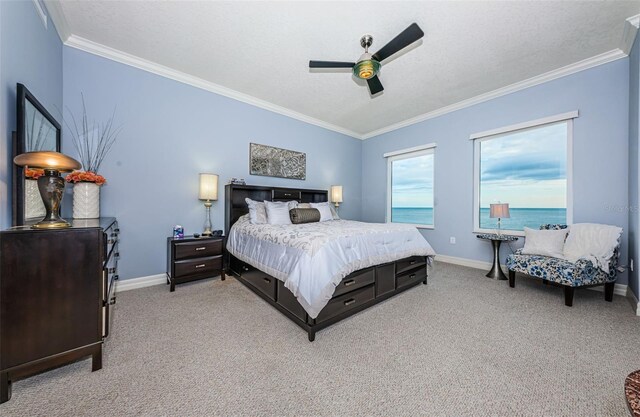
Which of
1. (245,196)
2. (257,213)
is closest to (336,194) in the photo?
(245,196)

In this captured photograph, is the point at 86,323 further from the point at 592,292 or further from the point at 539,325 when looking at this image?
the point at 592,292

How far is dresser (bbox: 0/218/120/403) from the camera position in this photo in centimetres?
125

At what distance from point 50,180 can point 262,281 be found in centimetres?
184

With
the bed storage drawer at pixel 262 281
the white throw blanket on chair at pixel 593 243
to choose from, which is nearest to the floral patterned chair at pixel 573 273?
the white throw blanket on chair at pixel 593 243

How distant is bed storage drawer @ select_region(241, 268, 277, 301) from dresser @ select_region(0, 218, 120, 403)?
128 centimetres

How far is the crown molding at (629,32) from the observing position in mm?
2291

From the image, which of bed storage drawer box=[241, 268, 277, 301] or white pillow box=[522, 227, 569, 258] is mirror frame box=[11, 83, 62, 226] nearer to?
bed storage drawer box=[241, 268, 277, 301]

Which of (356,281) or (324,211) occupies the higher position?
(324,211)

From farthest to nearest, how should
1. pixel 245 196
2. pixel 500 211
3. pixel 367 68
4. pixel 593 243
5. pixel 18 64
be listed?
pixel 245 196 → pixel 500 211 → pixel 593 243 → pixel 367 68 → pixel 18 64

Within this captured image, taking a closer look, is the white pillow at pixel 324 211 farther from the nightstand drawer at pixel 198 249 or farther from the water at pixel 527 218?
the water at pixel 527 218

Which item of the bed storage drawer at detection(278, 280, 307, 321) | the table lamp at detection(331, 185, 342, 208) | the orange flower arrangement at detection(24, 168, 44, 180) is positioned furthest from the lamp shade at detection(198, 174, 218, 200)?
the table lamp at detection(331, 185, 342, 208)

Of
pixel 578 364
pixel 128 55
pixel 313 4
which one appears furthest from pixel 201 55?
pixel 578 364

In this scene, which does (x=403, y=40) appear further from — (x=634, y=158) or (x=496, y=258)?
(x=496, y=258)

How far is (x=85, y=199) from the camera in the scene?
7.30 ft
